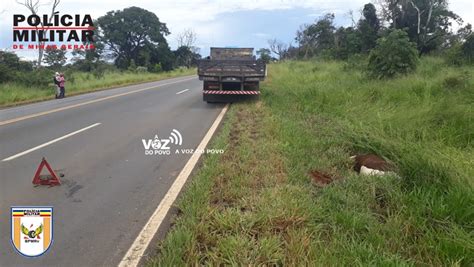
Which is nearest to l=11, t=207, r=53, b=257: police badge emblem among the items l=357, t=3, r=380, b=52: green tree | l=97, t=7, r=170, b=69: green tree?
l=357, t=3, r=380, b=52: green tree

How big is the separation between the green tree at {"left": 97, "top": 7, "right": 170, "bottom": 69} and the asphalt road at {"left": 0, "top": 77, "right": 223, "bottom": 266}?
2345 inches

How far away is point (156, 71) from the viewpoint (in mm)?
51719

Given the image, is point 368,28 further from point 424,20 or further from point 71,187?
point 71,187

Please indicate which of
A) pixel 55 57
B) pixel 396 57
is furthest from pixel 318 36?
pixel 396 57

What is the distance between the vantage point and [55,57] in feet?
154

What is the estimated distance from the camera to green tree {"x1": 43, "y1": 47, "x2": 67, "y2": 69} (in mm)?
45069

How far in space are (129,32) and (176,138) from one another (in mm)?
64576

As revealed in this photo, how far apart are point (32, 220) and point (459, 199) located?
14.6ft

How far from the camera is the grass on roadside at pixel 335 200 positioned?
318 centimetres

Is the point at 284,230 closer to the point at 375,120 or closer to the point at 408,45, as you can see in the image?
the point at 375,120

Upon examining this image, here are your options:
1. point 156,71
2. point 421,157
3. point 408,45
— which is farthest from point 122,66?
point 421,157

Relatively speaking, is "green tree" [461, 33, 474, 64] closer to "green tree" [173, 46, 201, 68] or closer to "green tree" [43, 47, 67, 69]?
"green tree" [43, 47, 67, 69]

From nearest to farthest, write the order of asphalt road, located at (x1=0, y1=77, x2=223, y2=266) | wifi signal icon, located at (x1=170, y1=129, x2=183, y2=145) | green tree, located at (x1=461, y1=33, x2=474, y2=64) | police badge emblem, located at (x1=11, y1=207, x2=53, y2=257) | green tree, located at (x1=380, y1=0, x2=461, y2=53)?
police badge emblem, located at (x1=11, y1=207, x2=53, y2=257), asphalt road, located at (x1=0, y1=77, x2=223, y2=266), wifi signal icon, located at (x1=170, y1=129, x2=183, y2=145), green tree, located at (x1=461, y1=33, x2=474, y2=64), green tree, located at (x1=380, y1=0, x2=461, y2=53)

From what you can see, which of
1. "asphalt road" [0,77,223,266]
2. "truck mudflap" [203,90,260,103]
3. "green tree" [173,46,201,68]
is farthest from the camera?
"green tree" [173,46,201,68]
